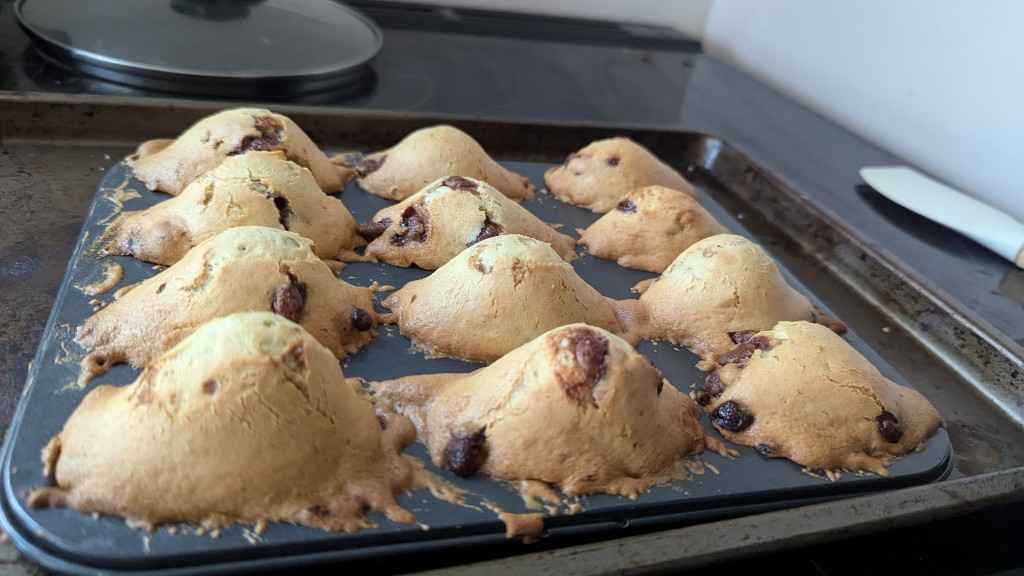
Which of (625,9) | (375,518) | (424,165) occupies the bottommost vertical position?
(375,518)

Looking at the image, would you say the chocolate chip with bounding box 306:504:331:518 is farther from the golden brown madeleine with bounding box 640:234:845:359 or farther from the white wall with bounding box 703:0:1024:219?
the white wall with bounding box 703:0:1024:219

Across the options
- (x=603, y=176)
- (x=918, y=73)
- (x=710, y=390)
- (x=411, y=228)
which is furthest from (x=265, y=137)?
(x=918, y=73)

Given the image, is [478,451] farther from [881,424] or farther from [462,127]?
[462,127]

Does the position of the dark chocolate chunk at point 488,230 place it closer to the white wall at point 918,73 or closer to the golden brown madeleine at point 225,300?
the golden brown madeleine at point 225,300

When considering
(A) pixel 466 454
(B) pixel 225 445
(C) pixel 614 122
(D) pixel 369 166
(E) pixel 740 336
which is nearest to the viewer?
(B) pixel 225 445

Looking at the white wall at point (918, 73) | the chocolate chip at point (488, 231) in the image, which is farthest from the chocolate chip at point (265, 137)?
the white wall at point (918, 73)

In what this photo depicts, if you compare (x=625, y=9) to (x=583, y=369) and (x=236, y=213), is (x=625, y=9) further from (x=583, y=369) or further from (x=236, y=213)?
(x=583, y=369)

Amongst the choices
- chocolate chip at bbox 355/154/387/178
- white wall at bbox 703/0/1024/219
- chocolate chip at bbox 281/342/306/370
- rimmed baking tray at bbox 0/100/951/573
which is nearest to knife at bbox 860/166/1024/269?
white wall at bbox 703/0/1024/219

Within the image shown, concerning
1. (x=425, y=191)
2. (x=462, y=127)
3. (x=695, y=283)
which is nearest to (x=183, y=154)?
(x=425, y=191)
